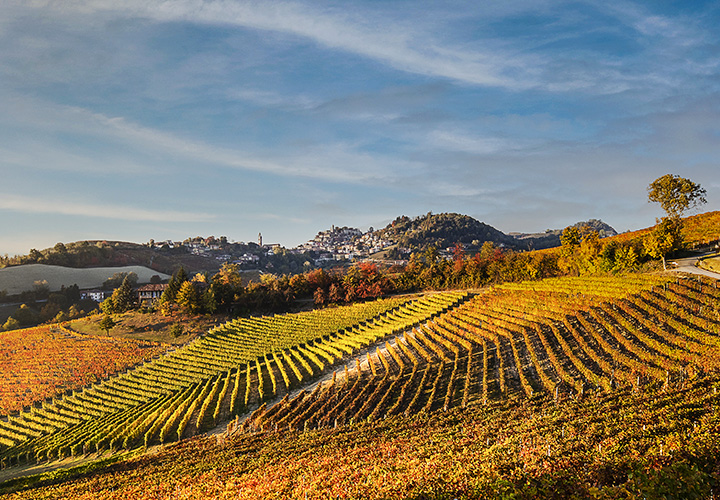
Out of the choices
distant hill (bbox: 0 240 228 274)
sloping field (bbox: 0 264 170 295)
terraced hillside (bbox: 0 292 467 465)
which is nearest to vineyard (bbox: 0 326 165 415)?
terraced hillside (bbox: 0 292 467 465)

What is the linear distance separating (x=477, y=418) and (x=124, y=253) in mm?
183837

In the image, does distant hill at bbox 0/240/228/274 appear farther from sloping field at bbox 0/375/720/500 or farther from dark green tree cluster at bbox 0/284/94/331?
sloping field at bbox 0/375/720/500

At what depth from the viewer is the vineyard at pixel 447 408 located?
1082 centimetres

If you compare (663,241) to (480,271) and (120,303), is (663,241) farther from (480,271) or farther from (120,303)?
(120,303)

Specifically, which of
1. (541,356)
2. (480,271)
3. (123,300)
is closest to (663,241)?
(541,356)

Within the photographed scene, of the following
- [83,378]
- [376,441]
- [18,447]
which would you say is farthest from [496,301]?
[83,378]

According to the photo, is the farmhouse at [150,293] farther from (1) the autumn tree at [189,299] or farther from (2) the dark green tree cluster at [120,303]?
(1) the autumn tree at [189,299]

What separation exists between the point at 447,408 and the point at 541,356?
7.46m

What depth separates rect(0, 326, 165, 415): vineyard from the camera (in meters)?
43.2

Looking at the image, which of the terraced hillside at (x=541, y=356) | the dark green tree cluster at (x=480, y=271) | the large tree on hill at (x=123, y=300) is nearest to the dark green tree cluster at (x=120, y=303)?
the large tree on hill at (x=123, y=300)

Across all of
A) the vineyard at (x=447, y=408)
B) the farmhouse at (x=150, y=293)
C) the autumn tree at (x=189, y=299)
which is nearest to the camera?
the vineyard at (x=447, y=408)

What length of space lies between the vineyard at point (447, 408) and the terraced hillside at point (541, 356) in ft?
0.42

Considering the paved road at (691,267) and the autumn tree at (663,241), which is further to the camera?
the autumn tree at (663,241)

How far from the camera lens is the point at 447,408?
1972 cm
